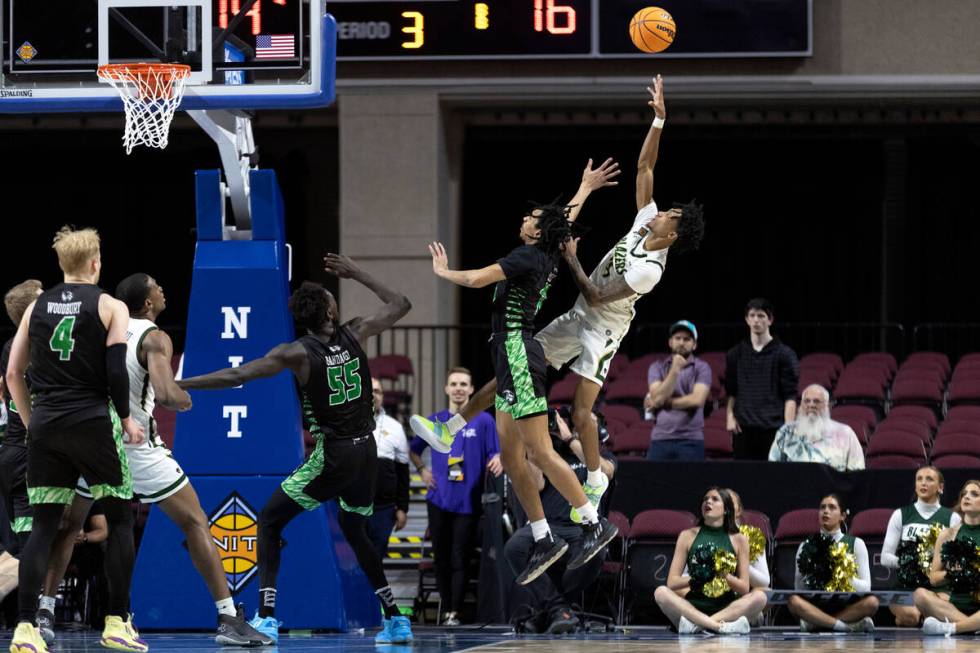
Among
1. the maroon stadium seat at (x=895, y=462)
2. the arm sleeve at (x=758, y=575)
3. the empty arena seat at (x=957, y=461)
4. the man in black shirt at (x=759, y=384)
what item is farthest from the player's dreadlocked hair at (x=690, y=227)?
the maroon stadium seat at (x=895, y=462)

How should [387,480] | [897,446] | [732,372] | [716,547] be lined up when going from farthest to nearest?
[897,446] → [732,372] → [387,480] → [716,547]

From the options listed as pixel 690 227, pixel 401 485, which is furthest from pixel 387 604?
pixel 401 485

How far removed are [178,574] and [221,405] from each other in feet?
3.66

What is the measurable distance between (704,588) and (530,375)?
8.97ft

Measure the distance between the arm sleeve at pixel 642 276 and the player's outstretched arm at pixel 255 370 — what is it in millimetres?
1827

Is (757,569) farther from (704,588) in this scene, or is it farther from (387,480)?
(387,480)

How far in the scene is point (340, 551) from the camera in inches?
402

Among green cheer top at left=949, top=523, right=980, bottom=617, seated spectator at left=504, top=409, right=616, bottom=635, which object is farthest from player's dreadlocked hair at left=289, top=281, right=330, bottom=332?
green cheer top at left=949, top=523, right=980, bottom=617

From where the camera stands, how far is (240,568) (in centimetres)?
991

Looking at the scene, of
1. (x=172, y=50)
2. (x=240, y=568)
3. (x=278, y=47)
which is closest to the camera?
(x=172, y=50)

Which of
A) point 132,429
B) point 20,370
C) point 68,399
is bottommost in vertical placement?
point 132,429

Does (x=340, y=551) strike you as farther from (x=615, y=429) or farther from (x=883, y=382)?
(x=883, y=382)

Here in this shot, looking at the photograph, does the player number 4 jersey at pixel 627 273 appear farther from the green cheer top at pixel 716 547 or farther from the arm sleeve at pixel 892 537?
the arm sleeve at pixel 892 537

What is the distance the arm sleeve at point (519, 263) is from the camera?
26.9 feet
